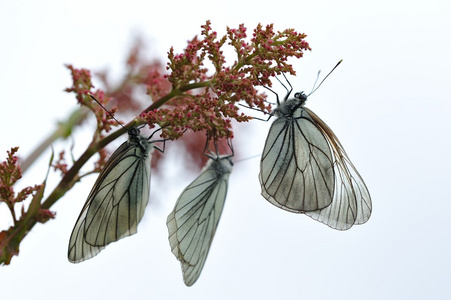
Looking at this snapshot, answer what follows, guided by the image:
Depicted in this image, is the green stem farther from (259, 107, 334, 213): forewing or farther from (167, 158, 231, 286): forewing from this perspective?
(259, 107, 334, 213): forewing

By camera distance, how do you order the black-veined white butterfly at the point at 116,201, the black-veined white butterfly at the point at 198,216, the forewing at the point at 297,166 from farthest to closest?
the black-veined white butterfly at the point at 198,216 < the forewing at the point at 297,166 < the black-veined white butterfly at the point at 116,201

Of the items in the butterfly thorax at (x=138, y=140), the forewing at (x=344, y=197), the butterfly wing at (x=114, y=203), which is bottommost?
the butterfly wing at (x=114, y=203)

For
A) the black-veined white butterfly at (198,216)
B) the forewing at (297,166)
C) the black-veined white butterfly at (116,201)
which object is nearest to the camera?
the black-veined white butterfly at (116,201)

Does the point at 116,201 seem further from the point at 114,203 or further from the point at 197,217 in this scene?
the point at 197,217

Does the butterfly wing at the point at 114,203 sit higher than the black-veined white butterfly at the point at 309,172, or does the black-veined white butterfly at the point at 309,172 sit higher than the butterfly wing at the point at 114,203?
the black-veined white butterfly at the point at 309,172

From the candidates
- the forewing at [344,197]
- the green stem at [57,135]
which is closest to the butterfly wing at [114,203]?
the green stem at [57,135]

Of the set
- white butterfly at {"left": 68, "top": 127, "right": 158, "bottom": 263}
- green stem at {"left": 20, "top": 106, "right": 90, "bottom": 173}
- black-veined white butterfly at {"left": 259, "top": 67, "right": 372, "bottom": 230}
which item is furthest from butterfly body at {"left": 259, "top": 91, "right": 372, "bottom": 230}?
green stem at {"left": 20, "top": 106, "right": 90, "bottom": 173}

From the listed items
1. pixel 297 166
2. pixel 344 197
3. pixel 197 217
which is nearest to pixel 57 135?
pixel 197 217

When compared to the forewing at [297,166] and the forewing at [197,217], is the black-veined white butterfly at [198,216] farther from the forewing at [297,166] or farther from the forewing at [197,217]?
the forewing at [297,166]
